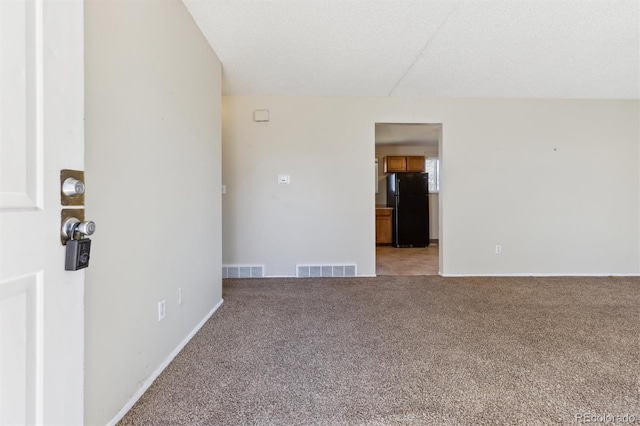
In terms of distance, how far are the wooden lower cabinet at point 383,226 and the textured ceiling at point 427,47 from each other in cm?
306

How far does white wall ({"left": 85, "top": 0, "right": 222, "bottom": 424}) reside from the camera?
45.9 inches

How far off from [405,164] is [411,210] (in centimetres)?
106

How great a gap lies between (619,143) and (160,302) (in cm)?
527

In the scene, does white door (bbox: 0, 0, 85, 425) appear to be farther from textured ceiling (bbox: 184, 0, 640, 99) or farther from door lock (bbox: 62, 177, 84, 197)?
textured ceiling (bbox: 184, 0, 640, 99)

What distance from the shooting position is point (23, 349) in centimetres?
61

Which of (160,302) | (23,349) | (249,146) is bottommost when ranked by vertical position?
(160,302)

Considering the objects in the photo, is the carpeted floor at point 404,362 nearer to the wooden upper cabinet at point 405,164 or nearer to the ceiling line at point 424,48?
the ceiling line at point 424,48

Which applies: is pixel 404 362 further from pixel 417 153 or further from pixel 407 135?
pixel 417 153

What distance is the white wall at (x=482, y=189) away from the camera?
3684 mm

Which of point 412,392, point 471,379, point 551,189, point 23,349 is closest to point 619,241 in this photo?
point 551,189

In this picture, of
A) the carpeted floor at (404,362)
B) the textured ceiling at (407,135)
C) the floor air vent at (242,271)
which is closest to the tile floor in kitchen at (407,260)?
the carpeted floor at (404,362)

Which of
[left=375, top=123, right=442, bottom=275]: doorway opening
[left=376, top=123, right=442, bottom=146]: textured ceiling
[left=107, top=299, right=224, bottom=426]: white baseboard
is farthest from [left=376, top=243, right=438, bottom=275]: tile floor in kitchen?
[left=107, top=299, right=224, bottom=426]: white baseboard

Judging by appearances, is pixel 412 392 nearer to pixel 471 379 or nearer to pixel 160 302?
pixel 471 379

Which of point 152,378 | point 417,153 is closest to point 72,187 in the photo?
point 152,378
